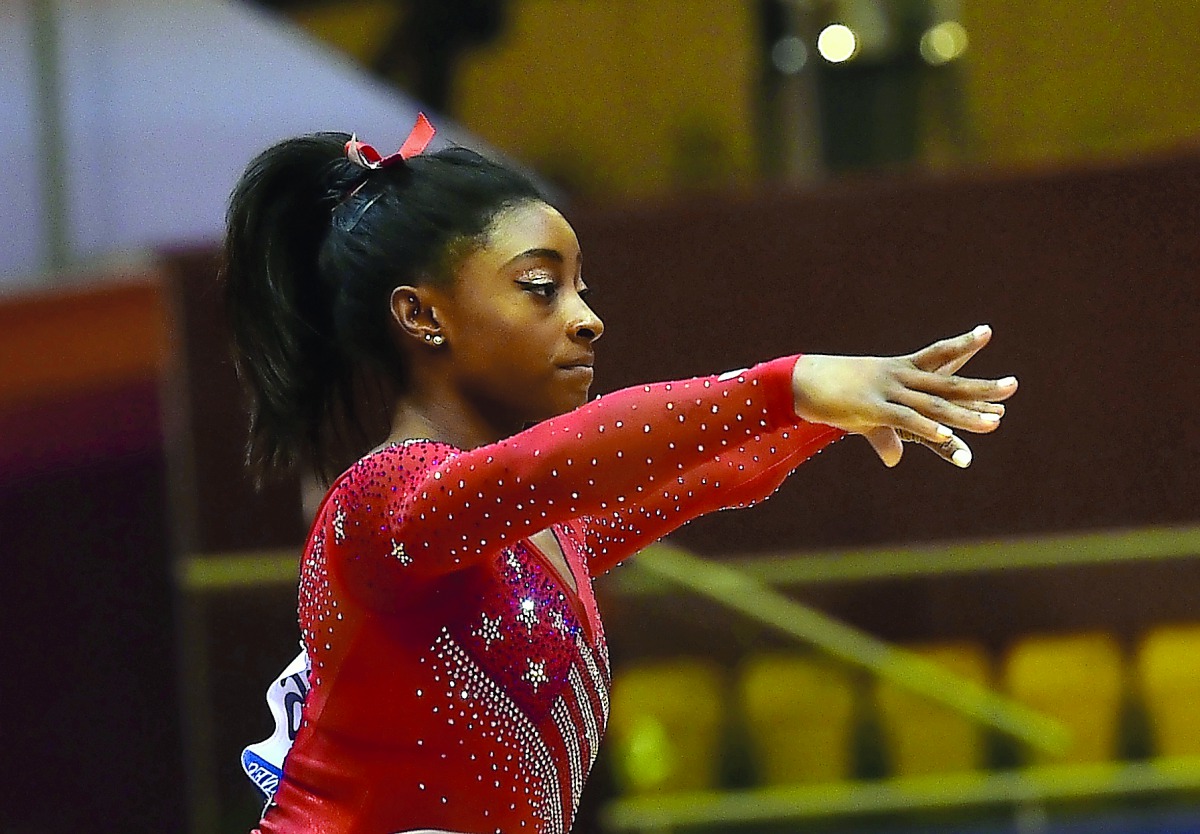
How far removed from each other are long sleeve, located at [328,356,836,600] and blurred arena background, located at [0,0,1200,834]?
205 centimetres

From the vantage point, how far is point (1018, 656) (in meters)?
3.73

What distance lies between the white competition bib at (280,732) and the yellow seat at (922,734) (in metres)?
2.20

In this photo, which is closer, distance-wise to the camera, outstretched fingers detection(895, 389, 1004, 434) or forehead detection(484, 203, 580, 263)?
outstretched fingers detection(895, 389, 1004, 434)

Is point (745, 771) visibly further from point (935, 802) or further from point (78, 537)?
point (78, 537)

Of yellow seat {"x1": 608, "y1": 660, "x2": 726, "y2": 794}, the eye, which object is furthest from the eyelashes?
yellow seat {"x1": 608, "y1": 660, "x2": 726, "y2": 794}

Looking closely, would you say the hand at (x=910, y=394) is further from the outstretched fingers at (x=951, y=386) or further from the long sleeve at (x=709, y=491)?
the long sleeve at (x=709, y=491)

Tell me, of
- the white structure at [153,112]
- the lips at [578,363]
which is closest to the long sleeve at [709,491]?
the lips at [578,363]

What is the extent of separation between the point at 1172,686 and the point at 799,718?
82 centimetres

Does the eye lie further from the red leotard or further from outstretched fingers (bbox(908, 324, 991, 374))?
outstretched fingers (bbox(908, 324, 991, 374))

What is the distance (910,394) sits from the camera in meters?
1.20

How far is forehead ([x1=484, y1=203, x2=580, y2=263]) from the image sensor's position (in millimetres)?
1473

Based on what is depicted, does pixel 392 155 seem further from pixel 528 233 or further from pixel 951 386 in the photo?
pixel 951 386

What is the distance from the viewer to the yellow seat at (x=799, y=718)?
3592 mm

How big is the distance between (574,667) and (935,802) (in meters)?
2.26
